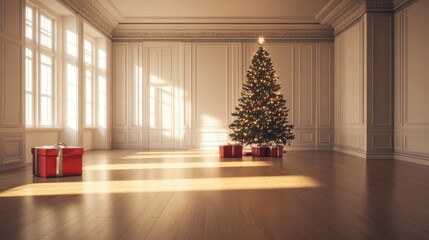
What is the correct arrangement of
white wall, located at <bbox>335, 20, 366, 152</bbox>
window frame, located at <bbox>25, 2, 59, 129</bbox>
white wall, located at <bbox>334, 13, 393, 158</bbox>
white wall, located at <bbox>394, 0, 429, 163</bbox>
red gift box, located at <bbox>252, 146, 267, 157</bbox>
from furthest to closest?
white wall, located at <bbox>335, 20, 366, 152</bbox>
red gift box, located at <bbox>252, 146, 267, 157</bbox>
white wall, located at <bbox>334, 13, 393, 158</bbox>
window frame, located at <bbox>25, 2, 59, 129</bbox>
white wall, located at <bbox>394, 0, 429, 163</bbox>

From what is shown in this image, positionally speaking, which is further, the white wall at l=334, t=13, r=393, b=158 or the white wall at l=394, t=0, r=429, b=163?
the white wall at l=334, t=13, r=393, b=158

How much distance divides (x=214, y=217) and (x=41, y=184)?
3198 millimetres

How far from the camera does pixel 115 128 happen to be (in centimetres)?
1425

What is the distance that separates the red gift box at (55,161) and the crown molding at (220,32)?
8619mm

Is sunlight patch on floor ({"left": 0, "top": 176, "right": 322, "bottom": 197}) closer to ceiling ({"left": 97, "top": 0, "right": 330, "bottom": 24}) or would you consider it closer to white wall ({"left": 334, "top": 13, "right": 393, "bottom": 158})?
white wall ({"left": 334, "top": 13, "right": 393, "bottom": 158})

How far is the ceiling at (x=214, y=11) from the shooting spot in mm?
12078

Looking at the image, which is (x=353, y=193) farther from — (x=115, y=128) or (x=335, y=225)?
(x=115, y=128)

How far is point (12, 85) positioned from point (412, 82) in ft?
29.1

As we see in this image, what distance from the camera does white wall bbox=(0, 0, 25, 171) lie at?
23.3 feet

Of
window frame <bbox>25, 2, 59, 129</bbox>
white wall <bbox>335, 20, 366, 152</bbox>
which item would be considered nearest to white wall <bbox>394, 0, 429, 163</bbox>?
white wall <bbox>335, 20, 366, 152</bbox>

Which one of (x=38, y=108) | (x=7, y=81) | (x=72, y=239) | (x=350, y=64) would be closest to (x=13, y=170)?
(x=7, y=81)

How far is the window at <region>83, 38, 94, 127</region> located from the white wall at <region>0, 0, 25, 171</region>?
497cm

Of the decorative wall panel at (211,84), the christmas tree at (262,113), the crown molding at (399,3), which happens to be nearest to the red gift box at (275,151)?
the christmas tree at (262,113)

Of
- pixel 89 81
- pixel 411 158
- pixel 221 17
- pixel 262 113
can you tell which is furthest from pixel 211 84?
pixel 411 158
